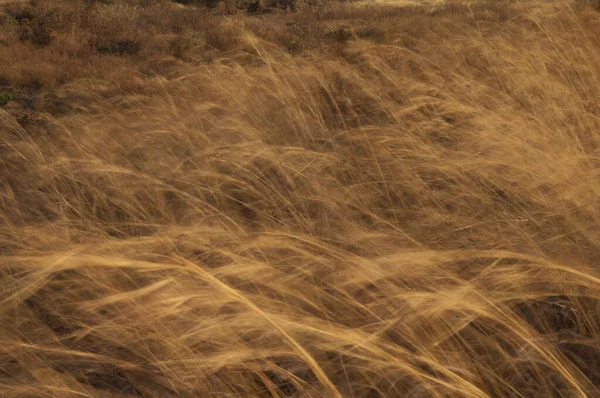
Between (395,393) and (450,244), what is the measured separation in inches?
28.2

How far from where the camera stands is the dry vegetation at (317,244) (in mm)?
1534

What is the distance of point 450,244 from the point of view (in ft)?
6.75

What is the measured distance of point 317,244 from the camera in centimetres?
186

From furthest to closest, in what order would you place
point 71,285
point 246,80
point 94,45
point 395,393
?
point 94,45 → point 246,80 → point 71,285 → point 395,393

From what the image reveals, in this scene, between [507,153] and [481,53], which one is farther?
[481,53]

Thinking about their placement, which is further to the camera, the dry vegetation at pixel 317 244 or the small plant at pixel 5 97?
the small plant at pixel 5 97

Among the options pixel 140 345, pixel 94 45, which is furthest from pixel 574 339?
pixel 94 45

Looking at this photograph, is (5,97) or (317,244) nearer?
(317,244)

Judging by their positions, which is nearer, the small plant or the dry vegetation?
the dry vegetation

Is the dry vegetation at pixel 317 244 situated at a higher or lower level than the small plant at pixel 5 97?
higher

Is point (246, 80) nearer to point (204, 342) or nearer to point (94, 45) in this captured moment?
point (204, 342)

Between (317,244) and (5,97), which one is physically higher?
(317,244)

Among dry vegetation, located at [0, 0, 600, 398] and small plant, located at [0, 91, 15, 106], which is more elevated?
dry vegetation, located at [0, 0, 600, 398]

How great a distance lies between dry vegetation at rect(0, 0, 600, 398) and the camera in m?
1.53
